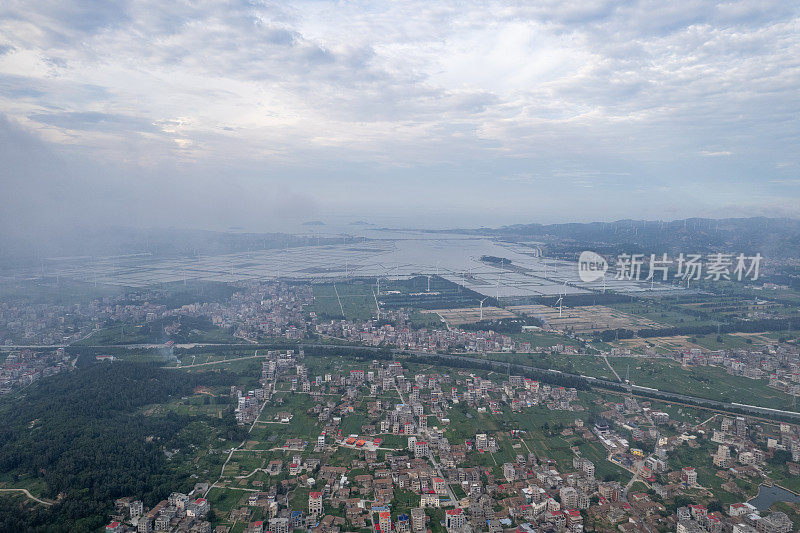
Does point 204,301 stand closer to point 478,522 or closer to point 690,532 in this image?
point 478,522

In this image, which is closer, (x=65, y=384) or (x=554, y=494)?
(x=554, y=494)

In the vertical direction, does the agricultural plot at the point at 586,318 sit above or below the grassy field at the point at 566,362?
above

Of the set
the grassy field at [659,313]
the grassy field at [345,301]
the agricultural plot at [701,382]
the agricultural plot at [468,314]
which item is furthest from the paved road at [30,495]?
the grassy field at [659,313]

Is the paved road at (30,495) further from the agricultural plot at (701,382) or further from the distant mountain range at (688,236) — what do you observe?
the distant mountain range at (688,236)

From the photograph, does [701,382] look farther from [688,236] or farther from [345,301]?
[688,236]

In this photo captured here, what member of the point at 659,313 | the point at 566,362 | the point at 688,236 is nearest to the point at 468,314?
the point at 566,362

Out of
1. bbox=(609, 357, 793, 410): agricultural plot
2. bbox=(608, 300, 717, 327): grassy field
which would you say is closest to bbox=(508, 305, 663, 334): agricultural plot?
bbox=(608, 300, 717, 327): grassy field

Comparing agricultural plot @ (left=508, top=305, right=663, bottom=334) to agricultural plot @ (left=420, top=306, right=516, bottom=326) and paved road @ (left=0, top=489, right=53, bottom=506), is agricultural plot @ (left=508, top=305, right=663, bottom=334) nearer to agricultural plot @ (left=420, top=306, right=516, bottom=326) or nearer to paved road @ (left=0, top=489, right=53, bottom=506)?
agricultural plot @ (left=420, top=306, right=516, bottom=326)

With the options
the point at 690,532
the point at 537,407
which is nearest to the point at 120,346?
the point at 537,407
